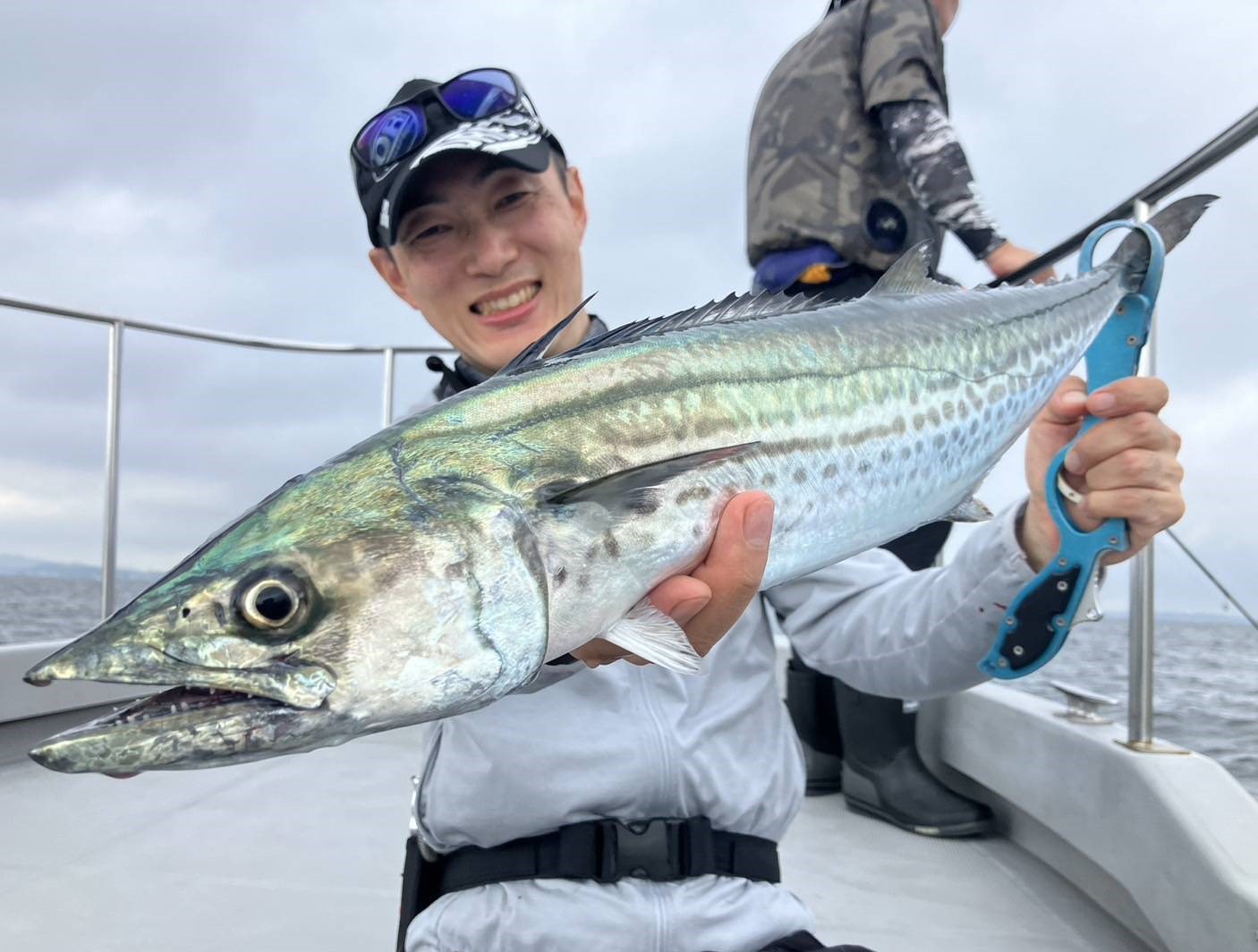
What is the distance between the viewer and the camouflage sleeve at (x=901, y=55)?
256 cm

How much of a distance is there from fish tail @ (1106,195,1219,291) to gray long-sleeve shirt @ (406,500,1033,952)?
45 centimetres

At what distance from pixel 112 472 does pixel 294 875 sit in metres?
2.09

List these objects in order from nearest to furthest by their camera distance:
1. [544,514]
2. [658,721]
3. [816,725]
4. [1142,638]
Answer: [544,514]
[658,721]
[1142,638]
[816,725]

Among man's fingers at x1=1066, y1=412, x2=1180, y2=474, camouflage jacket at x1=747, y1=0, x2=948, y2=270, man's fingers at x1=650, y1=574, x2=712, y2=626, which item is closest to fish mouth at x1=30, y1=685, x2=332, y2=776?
man's fingers at x1=650, y1=574, x2=712, y2=626

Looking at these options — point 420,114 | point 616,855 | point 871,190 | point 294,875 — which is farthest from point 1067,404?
point 294,875

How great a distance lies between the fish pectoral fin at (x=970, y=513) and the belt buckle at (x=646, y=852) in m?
0.63

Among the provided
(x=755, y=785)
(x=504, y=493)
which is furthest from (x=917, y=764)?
(x=504, y=493)

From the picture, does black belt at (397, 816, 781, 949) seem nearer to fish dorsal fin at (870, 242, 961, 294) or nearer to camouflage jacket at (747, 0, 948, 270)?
fish dorsal fin at (870, 242, 961, 294)

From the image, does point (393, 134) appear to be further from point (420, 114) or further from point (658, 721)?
point (658, 721)

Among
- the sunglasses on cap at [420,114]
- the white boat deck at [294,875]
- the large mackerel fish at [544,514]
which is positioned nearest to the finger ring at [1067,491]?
the large mackerel fish at [544,514]

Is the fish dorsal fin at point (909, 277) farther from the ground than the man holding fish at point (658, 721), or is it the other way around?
the fish dorsal fin at point (909, 277)

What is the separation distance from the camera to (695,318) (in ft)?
4.14

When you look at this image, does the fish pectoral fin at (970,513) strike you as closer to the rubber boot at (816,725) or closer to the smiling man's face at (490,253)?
the smiling man's face at (490,253)

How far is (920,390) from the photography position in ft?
4.43
